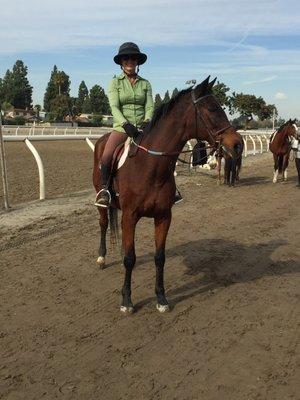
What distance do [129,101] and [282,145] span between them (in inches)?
441

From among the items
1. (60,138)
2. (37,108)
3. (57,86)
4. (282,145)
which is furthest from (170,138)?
(37,108)

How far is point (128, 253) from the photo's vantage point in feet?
16.1

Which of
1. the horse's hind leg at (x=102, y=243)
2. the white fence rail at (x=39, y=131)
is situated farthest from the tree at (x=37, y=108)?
the horse's hind leg at (x=102, y=243)

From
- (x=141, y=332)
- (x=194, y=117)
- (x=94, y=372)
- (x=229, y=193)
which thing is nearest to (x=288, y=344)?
(x=141, y=332)

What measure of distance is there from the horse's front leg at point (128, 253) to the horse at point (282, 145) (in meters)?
11.5

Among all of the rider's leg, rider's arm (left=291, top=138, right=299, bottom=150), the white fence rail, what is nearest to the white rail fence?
the white fence rail

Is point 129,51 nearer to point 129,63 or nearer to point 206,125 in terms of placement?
point 129,63

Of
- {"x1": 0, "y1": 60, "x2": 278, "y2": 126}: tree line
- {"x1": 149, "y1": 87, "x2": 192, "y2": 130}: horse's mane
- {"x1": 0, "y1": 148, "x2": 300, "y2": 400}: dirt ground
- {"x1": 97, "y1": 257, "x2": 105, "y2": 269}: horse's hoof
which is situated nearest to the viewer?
{"x1": 0, "y1": 148, "x2": 300, "y2": 400}: dirt ground

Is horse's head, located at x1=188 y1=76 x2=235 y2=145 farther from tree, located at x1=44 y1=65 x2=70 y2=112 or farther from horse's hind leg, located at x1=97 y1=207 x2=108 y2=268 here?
tree, located at x1=44 y1=65 x2=70 y2=112

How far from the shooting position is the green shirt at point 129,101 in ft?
17.5

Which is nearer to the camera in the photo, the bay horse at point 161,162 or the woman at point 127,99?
the bay horse at point 161,162

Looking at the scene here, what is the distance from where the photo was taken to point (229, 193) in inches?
518

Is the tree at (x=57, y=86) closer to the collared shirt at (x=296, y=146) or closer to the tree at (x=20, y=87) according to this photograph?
the tree at (x=20, y=87)

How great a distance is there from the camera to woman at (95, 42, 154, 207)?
5.30m
